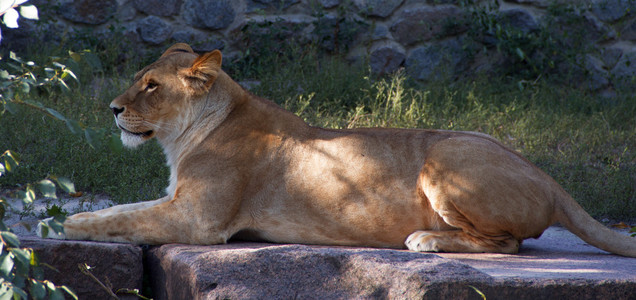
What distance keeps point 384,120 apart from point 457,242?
10.1 ft

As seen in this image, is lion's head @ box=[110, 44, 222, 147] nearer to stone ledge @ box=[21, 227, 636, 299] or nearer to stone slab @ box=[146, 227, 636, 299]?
stone ledge @ box=[21, 227, 636, 299]

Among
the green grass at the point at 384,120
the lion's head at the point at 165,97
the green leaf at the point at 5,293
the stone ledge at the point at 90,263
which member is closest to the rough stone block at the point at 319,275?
the stone ledge at the point at 90,263

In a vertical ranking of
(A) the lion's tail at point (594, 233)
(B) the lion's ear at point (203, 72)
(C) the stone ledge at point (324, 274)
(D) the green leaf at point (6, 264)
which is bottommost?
(A) the lion's tail at point (594, 233)

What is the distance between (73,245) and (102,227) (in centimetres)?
40

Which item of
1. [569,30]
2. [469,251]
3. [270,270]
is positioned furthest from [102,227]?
[569,30]

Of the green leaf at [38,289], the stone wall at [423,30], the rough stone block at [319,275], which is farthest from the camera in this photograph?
the stone wall at [423,30]

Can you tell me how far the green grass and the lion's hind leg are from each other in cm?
188

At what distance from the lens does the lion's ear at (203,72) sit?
4117 mm

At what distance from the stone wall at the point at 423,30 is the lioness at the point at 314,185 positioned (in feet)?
13.6

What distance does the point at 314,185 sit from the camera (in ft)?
13.4

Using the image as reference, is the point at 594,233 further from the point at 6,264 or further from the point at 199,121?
the point at 6,264

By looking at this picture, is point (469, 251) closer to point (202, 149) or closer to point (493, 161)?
point (493, 161)

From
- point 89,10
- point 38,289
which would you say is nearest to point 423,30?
point 89,10

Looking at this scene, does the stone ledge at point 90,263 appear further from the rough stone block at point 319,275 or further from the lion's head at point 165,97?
the lion's head at point 165,97
